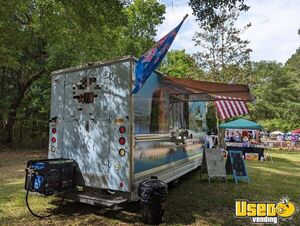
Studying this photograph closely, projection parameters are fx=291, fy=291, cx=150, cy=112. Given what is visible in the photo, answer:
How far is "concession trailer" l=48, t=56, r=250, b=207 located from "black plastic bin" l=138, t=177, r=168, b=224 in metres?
0.28

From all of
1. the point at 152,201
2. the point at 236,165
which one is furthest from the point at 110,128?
the point at 236,165

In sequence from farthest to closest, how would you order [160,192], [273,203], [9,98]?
[9,98] < [273,203] < [160,192]

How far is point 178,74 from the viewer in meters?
32.1

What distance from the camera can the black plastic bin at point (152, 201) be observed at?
15.5 ft

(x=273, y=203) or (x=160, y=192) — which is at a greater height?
(x=160, y=192)

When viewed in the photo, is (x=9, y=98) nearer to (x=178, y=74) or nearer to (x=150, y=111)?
(x=150, y=111)

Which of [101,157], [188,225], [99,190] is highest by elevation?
[101,157]

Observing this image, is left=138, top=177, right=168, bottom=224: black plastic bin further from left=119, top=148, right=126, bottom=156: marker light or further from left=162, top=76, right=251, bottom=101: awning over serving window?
left=162, top=76, right=251, bottom=101: awning over serving window

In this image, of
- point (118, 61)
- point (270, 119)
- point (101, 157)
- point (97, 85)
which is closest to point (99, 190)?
point (101, 157)

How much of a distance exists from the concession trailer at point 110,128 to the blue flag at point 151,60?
206mm

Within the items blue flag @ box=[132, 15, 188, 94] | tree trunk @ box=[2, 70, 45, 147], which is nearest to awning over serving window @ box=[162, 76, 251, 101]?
blue flag @ box=[132, 15, 188, 94]

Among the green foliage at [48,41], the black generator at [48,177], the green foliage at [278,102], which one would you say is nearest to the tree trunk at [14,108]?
the green foliage at [48,41]

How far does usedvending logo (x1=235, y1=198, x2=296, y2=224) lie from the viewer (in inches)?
202

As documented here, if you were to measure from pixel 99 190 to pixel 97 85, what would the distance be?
1.97 meters
